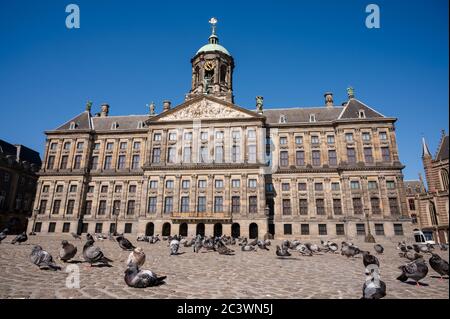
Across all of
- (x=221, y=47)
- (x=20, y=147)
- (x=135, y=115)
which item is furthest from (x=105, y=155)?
(x=221, y=47)

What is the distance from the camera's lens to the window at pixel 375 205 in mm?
41125

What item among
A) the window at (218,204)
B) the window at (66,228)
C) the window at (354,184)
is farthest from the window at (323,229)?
the window at (66,228)

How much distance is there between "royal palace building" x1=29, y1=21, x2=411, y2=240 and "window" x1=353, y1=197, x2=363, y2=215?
0.16m

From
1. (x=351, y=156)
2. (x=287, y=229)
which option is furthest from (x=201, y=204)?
(x=351, y=156)

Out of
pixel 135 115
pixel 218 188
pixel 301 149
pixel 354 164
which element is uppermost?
pixel 135 115

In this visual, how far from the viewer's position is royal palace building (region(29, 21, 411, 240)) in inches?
1629

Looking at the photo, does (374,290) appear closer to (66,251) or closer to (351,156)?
→ (66,251)

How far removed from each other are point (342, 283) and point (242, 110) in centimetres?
3829

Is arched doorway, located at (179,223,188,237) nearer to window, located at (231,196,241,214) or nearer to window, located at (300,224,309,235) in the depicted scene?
window, located at (231,196,241,214)

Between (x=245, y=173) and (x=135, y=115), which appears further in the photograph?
(x=135, y=115)

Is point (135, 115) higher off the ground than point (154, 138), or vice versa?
point (135, 115)
